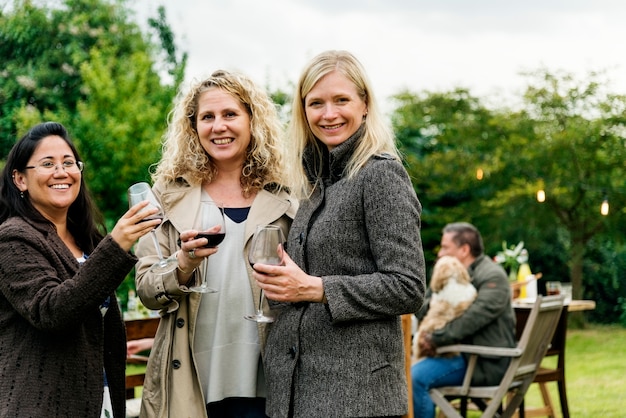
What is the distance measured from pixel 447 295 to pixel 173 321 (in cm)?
348

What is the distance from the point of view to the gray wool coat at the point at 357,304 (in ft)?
7.18

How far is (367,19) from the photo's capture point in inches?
531

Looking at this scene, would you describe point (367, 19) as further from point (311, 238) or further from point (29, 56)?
point (311, 238)

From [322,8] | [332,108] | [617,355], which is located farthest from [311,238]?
[617,355]

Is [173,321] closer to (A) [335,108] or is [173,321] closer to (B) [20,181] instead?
(B) [20,181]

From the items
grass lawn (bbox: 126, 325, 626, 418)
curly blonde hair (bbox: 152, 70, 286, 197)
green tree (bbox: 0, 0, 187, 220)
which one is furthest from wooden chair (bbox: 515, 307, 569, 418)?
green tree (bbox: 0, 0, 187, 220)

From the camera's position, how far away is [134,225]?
2.31 m

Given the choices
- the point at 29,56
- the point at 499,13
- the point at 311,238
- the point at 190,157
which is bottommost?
the point at 311,238

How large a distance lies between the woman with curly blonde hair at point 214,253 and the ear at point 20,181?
0.42m

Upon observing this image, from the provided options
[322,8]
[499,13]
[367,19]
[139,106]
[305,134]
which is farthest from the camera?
[367,19]

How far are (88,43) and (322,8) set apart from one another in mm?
3441

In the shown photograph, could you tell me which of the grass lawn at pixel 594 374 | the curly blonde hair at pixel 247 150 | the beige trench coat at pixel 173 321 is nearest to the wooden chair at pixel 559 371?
the grass lawn at pixel 594 374

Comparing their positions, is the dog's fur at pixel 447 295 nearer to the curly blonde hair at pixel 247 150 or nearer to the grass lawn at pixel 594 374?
the grass lawn at pixel 594 374

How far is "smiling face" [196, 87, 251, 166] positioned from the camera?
2.77 meters
